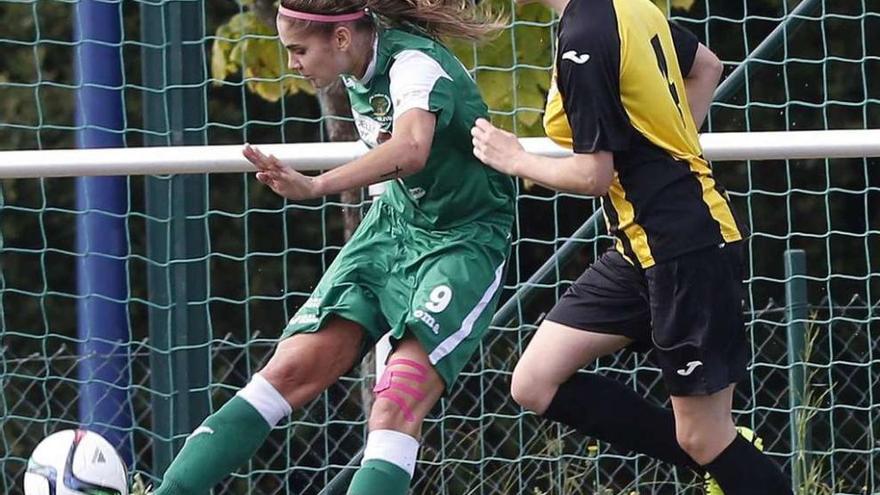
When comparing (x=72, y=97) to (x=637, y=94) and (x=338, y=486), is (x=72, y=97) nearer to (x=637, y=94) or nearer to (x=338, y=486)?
(x=338, y=486)

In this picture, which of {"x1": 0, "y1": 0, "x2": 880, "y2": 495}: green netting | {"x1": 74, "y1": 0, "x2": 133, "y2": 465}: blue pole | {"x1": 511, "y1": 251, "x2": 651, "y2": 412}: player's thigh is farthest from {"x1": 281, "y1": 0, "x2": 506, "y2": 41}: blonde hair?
→ {"x1": 74, "y1": 0, "x2": 133, "y2": 465}: blue pole

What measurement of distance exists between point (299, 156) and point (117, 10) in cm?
199

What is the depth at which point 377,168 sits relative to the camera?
4234mm

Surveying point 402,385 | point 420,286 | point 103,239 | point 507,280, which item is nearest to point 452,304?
point 420,286

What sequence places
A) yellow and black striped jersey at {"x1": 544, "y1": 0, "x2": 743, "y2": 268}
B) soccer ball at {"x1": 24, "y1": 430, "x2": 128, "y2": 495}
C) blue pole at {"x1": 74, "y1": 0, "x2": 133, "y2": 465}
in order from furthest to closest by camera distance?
blue pole at {"x1": 74, "y1": 0, "x2": 133, "y2": 465}
soccer ball at {"x1": 24, "y1": 430, "x2": 128, "y2": 495}
yellow and black striped jersey at {"x1": 544, "y1": 0, "x2": 743, "y2": 268}

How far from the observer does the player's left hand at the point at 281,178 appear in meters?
4.12

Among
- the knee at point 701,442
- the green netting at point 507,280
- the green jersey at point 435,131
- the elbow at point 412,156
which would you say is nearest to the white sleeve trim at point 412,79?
the green jersey at point 435,131

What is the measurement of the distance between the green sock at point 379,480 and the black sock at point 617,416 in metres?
0.56

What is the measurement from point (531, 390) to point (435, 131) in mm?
747

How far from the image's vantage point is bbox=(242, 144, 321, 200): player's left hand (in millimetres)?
4121

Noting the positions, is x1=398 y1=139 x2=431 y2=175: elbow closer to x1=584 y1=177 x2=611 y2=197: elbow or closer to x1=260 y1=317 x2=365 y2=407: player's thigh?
x1=584 y1=177 x2=611 y2=197: elbow

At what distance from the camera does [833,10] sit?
9094 millimetres

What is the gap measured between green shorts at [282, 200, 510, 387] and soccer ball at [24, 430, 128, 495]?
1.89 ft

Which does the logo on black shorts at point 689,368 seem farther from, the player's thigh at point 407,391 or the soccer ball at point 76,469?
the soccer ball at point 76,469
